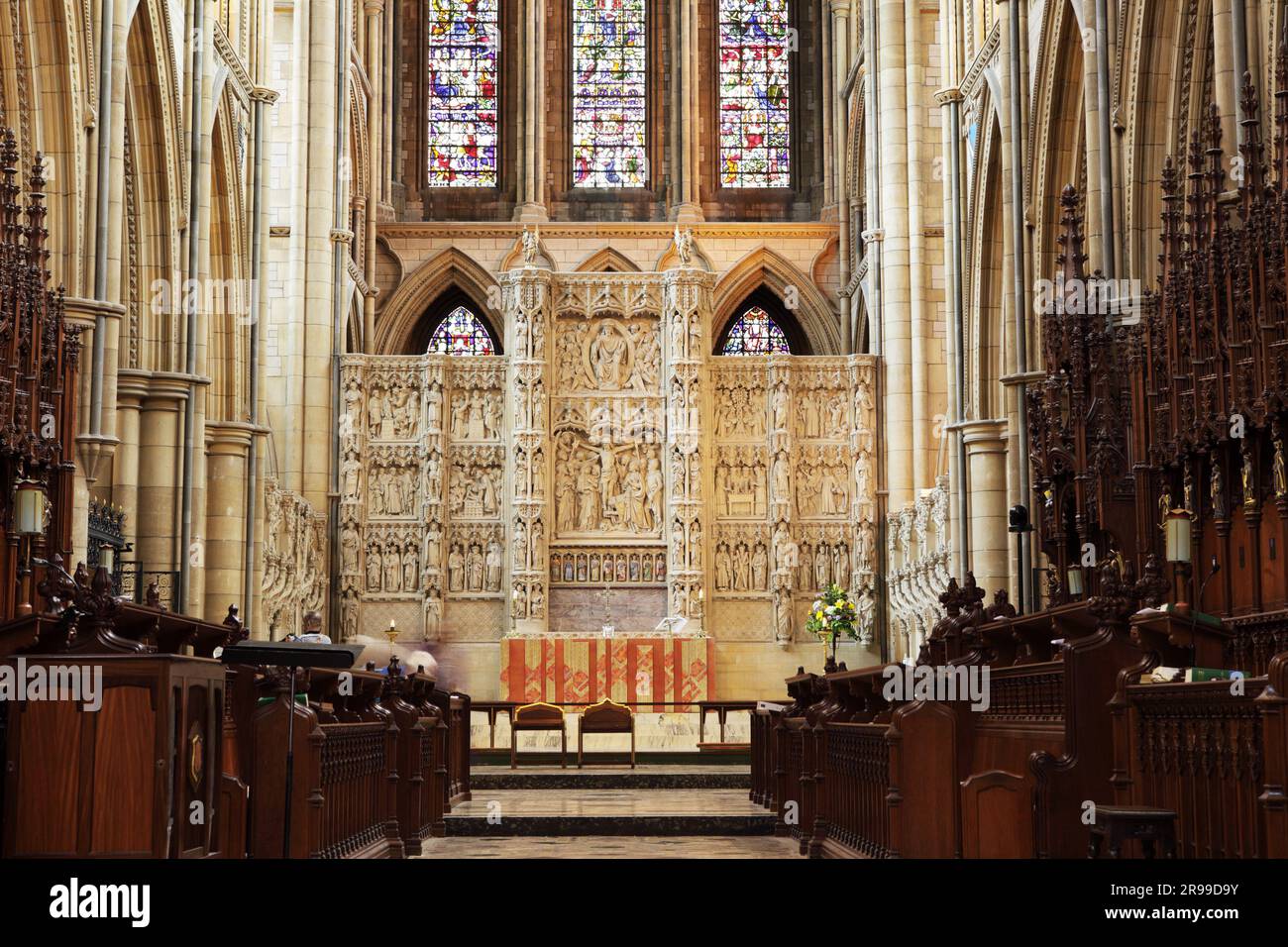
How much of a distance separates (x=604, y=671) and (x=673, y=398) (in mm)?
4400

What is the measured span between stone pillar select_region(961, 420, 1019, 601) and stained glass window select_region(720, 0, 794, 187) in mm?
13112

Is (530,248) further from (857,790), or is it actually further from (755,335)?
(857,790)

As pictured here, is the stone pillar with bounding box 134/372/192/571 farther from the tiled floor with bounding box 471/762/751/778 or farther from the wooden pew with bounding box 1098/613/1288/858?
the wooden pew with bounding box 1098/613/1288/858

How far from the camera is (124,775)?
7918 millimetres

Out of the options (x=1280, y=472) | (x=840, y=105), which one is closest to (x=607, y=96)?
(x=840, y=105)

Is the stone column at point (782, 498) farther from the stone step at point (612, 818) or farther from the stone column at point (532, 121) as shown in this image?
the stone step at point (612, 818)

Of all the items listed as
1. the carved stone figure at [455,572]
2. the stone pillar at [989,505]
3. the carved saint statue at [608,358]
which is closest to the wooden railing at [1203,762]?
the stone pillar at [989,505]

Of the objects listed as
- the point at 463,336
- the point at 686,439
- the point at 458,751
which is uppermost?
the point at 463,336

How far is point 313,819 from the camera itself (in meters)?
10.1

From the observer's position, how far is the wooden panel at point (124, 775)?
25.8 feet

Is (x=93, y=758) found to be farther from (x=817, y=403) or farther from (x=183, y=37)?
(x=817, y=403)

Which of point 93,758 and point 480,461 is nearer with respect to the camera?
point 93,758
